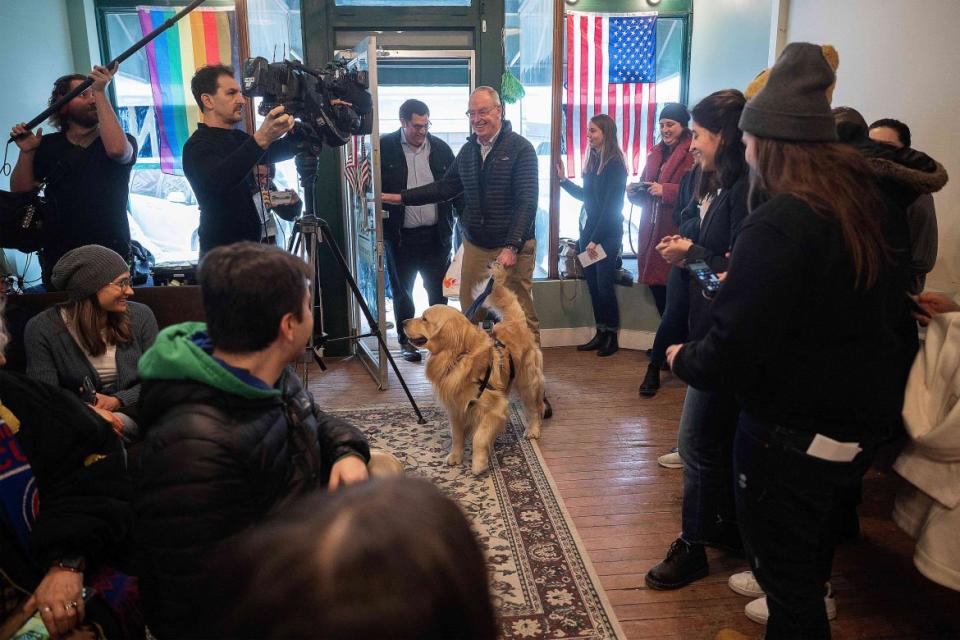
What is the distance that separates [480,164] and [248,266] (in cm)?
278

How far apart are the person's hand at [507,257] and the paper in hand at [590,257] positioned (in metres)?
1.00

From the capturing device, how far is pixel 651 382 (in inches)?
154

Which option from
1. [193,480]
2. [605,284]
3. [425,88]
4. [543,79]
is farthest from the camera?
[425,88]

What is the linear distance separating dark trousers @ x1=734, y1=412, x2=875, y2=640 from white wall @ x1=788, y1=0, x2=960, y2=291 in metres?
2.16

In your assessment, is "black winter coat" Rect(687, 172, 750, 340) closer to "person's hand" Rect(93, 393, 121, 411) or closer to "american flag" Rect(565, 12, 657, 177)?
"person's hand" Rect(93, 393, 121, 411)

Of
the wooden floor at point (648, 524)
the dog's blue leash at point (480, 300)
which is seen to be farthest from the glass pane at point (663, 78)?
the dog's blue leash at point (480, 300)

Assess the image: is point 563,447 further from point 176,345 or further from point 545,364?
point 176,345

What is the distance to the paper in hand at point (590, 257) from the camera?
4484 millimetres

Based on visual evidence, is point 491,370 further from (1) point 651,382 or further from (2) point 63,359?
(2) point 63,359

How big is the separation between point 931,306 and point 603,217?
8.90ft

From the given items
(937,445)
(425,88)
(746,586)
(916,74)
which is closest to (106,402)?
(746,586)

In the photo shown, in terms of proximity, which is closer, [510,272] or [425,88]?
[510,272]

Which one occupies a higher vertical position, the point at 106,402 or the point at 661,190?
the point at 661,190

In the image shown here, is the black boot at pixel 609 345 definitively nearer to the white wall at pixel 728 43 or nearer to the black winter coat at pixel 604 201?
the black winter coat at pixel 604 201
